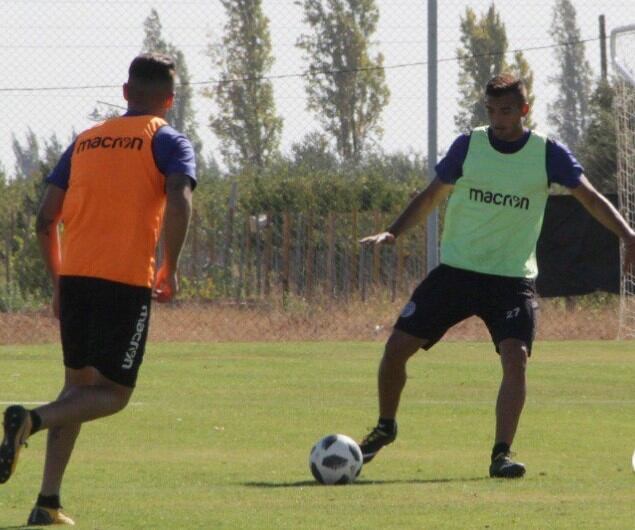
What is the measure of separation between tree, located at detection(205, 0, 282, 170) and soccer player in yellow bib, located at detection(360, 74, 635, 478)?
28516 mm

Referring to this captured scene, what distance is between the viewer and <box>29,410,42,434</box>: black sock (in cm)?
679

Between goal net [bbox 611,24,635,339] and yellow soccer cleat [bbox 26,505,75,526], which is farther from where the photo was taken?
goal net [bbox 611,24,635,339]

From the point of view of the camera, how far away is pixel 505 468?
8.77m

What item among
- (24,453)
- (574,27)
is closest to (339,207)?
(24,453)

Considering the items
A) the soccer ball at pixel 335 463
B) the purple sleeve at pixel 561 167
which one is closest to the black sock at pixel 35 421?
the soccer ball at pixel 335 463

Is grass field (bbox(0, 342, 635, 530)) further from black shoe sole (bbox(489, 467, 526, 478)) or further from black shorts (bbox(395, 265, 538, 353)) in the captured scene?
black shorts (bbox(395, 265, 538, 353))

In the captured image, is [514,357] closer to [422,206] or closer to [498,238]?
[498,238]

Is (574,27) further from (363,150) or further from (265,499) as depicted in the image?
(265,499)

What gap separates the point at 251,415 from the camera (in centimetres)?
1239

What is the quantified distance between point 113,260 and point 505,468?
2.56 meters

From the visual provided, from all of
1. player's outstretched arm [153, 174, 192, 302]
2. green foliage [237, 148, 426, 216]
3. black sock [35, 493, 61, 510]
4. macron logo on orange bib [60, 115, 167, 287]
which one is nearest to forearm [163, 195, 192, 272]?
player's outstretched arm [153, 174, 192, 302]

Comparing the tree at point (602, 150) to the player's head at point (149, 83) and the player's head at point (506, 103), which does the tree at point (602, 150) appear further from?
the player's head at point (149, 83)

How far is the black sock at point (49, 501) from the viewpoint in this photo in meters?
7.05

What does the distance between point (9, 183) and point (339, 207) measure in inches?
Result: 338
